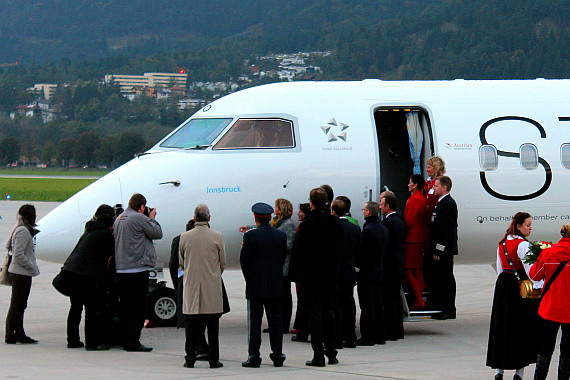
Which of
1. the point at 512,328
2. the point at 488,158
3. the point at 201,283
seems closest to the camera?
the point at 512,328

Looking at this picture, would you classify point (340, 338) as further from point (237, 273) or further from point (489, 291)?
point (237, 273)

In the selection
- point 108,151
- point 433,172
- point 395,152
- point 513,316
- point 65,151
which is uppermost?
point 65,151

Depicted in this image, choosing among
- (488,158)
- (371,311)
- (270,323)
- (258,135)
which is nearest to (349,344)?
(371,311)

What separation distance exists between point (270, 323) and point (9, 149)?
Answer: 148 m

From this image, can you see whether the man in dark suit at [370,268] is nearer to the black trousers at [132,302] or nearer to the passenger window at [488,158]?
the passenger window at [488,158]

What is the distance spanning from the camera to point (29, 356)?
11.6 m

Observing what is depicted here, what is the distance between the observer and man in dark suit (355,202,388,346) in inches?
495

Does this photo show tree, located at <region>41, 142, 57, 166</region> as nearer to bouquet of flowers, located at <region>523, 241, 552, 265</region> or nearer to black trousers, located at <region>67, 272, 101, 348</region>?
black trousers, located at <region>67, 272, 101, 348</region>

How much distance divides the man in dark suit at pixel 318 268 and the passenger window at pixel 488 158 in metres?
4.08

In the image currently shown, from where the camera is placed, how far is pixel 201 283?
1089 centimetres

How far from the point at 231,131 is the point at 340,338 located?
12.0 ft

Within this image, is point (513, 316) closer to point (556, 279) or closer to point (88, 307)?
point (556, 279)

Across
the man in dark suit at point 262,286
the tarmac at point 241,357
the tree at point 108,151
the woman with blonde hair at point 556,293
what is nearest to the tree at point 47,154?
the tree at point 108,151

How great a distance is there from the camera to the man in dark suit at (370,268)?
41.3ft
